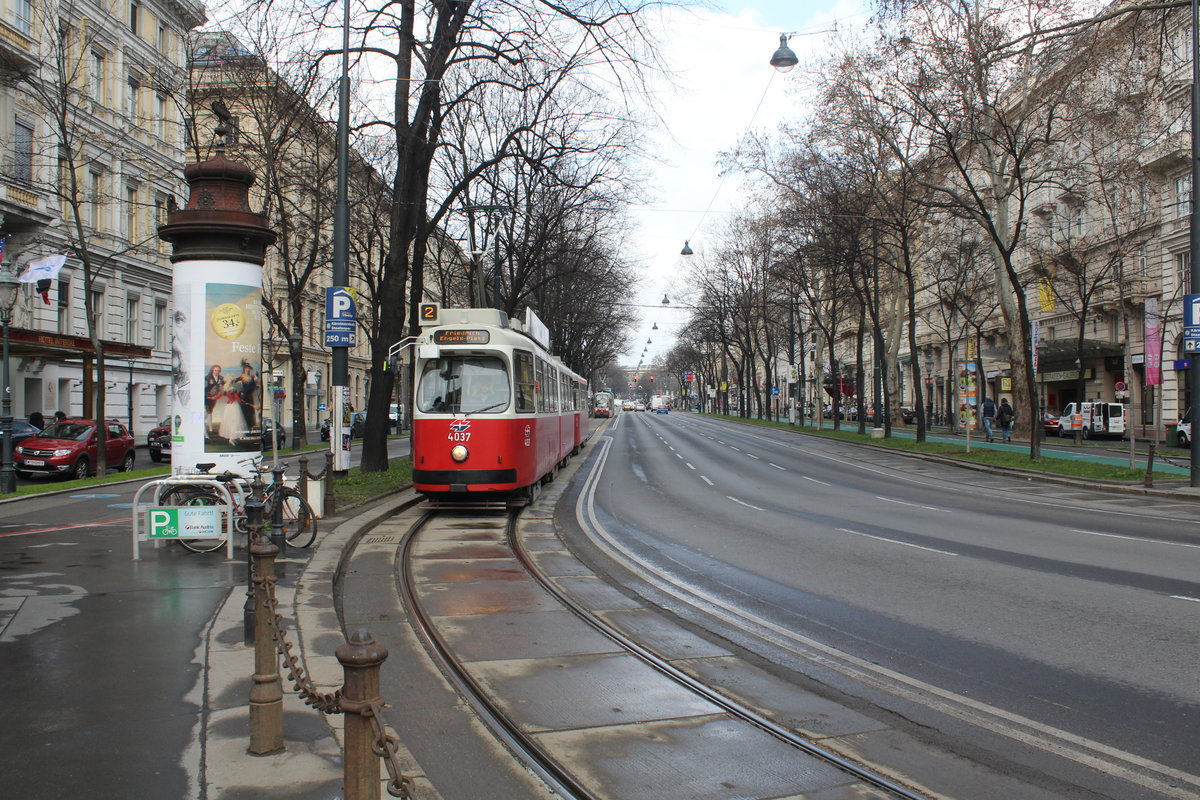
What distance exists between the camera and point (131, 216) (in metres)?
39.0

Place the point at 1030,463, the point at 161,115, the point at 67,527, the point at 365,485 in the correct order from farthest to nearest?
the point at 161,115 < the point at 1030,463 < the point at 365,485 < the point at 67,527

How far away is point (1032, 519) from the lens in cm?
1492

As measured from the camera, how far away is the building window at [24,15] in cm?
3138

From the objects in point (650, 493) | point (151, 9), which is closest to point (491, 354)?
point (650, 493)

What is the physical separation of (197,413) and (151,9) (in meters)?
→ 37.8

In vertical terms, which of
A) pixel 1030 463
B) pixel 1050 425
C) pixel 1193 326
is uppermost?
pixel 1193 326

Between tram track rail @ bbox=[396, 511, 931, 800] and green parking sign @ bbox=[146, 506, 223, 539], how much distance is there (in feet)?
7.58

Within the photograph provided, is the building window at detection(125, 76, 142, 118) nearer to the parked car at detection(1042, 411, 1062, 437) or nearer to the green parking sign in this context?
the green parking sign

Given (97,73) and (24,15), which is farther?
(97,73)

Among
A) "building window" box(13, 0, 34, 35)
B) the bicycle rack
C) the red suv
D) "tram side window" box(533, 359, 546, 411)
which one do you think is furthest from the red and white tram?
"building window" box(13, 0, 34, 35)

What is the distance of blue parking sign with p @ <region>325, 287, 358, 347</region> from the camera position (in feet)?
47.5

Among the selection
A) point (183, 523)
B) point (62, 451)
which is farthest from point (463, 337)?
point (62, 451)

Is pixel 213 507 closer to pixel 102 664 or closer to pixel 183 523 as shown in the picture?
pixel 183 523

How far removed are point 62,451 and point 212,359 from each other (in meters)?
15.5
